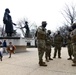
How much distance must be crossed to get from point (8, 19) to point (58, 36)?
926cm

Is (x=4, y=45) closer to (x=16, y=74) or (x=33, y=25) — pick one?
(x=16, y=74)

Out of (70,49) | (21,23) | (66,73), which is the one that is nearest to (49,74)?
(66,73)

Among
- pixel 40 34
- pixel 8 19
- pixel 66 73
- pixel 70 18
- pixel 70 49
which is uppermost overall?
Result: pixel 70 18

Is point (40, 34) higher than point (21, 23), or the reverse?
point (21, 23)

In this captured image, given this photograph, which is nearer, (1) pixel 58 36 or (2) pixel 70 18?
(1) pixel 58 36

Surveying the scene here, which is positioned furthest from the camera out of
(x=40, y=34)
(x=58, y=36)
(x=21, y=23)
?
(x=21, y=23)

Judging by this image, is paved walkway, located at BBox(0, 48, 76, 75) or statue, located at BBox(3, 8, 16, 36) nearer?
paved walkway, located at BBox(0, 48, 76, 75)

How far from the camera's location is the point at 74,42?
27.2ft

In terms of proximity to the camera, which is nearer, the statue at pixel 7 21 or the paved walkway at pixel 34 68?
the paved walkway at pixel 34 68

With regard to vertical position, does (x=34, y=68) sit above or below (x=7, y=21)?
below

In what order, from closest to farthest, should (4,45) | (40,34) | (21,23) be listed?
(40,34) < (4,45) < (21,23)

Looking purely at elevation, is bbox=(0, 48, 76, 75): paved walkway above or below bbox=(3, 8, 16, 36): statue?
below

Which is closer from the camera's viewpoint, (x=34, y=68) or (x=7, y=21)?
(x=34, y=68)

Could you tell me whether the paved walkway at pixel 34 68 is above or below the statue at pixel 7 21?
below
